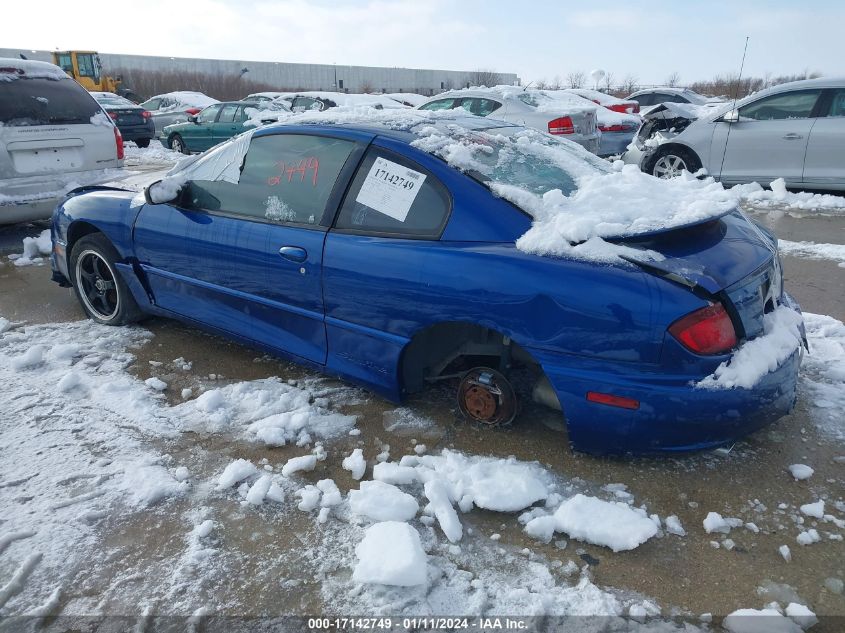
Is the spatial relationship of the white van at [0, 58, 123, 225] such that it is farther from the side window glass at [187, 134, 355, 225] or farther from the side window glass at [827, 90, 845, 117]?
the side window glass at [827, 90, 845, 117]

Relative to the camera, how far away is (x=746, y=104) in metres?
8.13

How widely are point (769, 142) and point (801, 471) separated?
675 centimetres

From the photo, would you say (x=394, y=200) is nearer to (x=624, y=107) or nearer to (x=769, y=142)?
(x=769, y=142)

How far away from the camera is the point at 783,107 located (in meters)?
7.92

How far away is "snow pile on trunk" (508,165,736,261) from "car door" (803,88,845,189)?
18.8ft

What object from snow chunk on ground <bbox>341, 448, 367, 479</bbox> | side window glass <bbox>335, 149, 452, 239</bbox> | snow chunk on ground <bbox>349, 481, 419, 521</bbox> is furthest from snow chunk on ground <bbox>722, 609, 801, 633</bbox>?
side window glass <bbox>335, 149, 452, 239</bbox>

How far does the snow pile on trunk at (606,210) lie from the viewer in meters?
2.50

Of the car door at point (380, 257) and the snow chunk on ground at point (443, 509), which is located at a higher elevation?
the car door at point (380, 257)

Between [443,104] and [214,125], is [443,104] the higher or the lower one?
the higher one

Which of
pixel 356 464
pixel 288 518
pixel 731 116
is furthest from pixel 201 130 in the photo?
pixel 288 518

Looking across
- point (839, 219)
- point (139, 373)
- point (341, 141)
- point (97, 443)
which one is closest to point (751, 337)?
point (341, 141)

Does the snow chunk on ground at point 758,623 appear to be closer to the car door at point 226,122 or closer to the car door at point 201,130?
the car door at point 226,122

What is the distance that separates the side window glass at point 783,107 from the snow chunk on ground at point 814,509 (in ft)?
23.1

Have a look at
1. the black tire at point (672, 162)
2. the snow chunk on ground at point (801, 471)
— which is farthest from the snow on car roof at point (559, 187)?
the black tire at point (672, 162)
